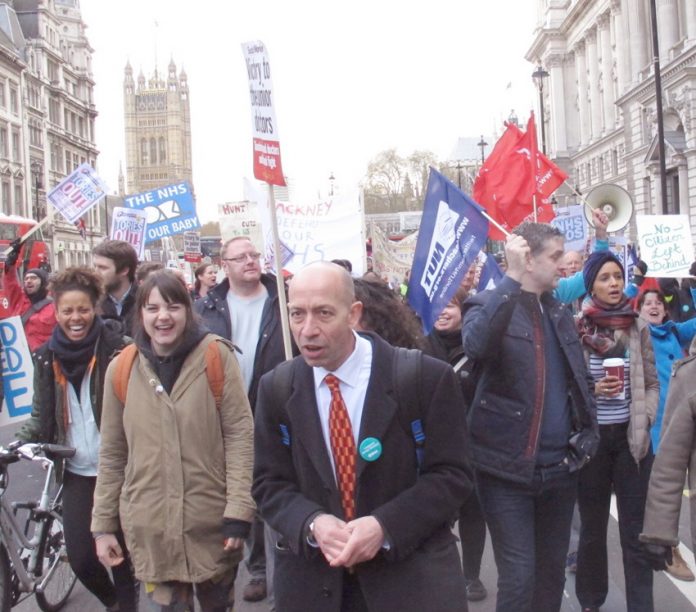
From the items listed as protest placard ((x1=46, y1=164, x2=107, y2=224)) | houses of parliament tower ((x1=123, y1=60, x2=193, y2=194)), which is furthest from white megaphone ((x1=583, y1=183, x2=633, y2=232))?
houses of parliament tower ((x1=123, y1=60, x2=193, y2=194))

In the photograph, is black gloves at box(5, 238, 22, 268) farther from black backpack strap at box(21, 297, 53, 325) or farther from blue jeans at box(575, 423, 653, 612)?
blue jeans at box(575, 423, 653, 612)

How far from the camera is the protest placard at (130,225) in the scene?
12.3 m

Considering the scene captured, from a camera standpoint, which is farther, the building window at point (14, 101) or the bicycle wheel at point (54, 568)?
the building window at point (14, 101)

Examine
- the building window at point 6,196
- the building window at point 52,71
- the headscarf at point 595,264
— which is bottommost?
the headscarf at point 595,264

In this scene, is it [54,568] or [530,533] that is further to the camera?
[54,568]

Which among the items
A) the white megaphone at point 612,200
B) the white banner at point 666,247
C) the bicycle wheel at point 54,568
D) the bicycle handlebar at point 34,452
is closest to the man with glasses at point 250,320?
the bicycle wheel at point 54,568

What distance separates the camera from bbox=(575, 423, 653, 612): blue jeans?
4.45 m

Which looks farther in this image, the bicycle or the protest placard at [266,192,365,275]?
the protest placard at [266,192,365,275]

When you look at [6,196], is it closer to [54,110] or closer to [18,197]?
[18,197]

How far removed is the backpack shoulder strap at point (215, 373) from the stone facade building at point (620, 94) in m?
22.5

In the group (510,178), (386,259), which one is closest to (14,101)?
(386,259)

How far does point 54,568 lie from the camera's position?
5.10 m

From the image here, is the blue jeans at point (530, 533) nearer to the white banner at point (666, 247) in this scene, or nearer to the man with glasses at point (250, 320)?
the man with glasses at point (250, 320)

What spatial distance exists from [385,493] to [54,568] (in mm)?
3172
